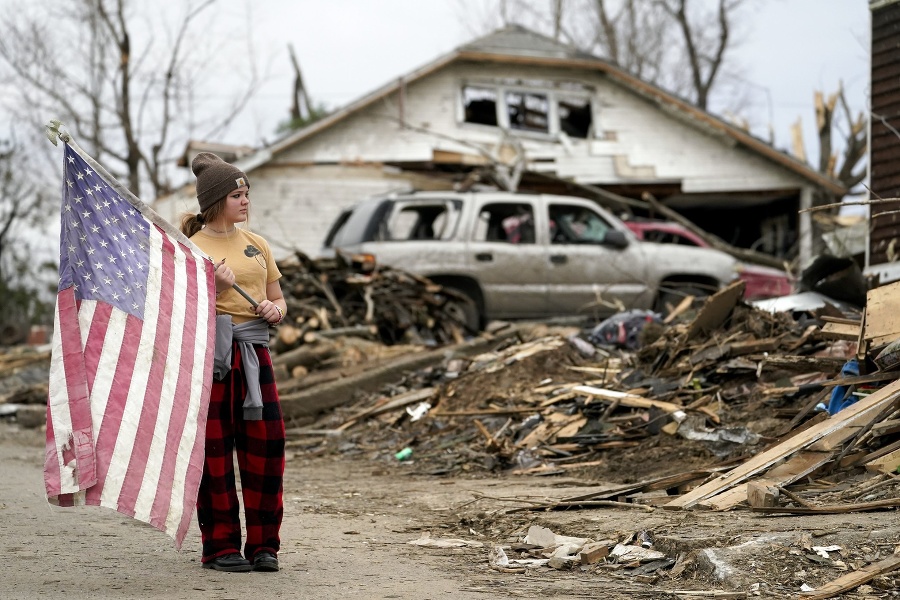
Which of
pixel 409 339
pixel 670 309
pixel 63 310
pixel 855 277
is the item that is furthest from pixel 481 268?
pixel 63 310

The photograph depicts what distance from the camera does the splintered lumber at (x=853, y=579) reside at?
425cm

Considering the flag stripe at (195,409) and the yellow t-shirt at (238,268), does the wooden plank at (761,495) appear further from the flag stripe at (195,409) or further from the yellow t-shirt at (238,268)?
the flag stripe at (195,409)

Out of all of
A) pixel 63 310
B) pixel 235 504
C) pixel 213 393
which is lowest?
pixel 235 504

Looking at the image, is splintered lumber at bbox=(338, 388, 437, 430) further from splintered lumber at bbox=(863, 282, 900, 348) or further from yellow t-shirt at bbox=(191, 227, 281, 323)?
yellow t-shirt at bbox=(191, 227, 281, 323)

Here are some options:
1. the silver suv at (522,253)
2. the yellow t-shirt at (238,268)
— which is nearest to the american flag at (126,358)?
the yellow t-shirt at (238,268)

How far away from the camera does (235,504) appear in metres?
4.95

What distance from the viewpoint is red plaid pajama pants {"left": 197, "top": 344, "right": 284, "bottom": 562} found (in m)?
4.89

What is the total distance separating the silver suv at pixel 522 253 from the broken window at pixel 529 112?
9.22 m

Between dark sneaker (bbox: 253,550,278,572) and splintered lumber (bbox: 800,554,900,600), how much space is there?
7.14 ft

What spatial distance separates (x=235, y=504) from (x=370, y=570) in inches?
25.9

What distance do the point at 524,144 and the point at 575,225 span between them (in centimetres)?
910

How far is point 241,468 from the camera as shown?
16.4 ft

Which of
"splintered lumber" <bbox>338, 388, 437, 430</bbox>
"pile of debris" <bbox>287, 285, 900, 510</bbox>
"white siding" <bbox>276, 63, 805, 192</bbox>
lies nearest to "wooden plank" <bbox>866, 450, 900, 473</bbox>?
"pile of debris" <bbox>287, 285, 900, 510</bbox>

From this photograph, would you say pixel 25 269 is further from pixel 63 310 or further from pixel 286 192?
pixel 63 310
